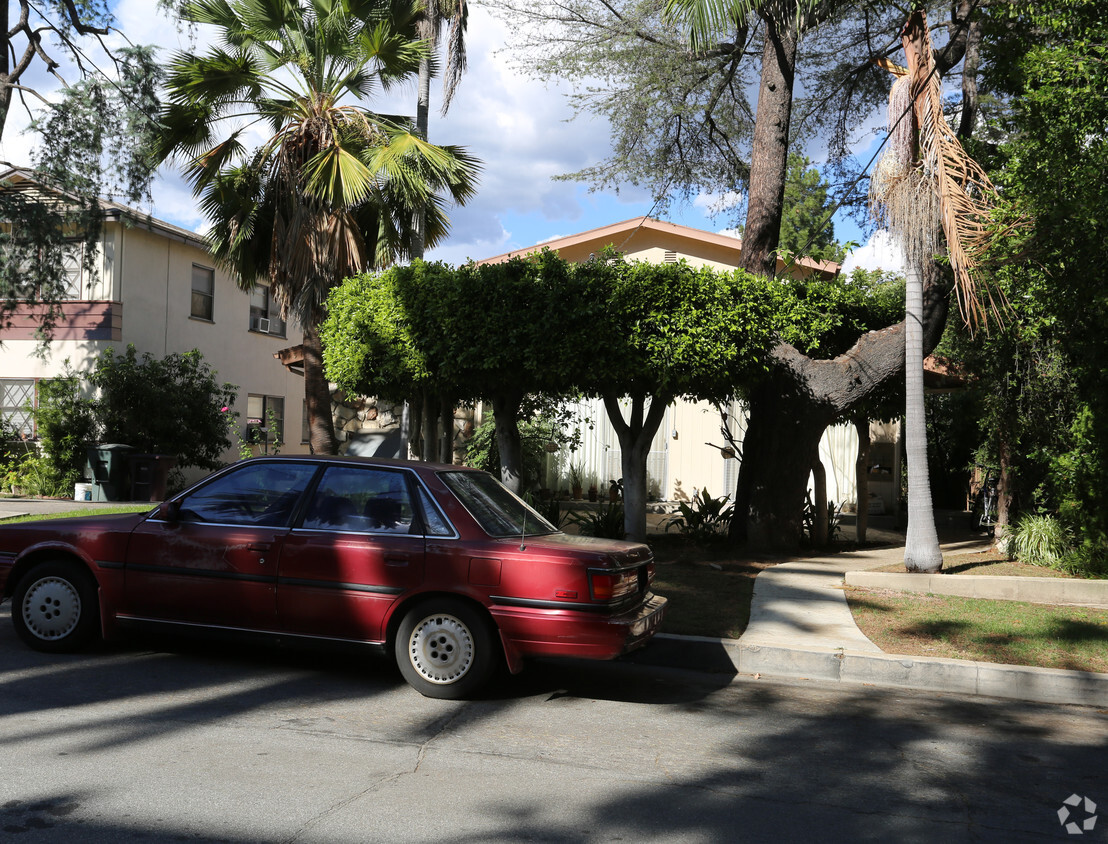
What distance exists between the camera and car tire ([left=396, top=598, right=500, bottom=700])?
5723mm

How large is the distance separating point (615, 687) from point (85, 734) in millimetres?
3320

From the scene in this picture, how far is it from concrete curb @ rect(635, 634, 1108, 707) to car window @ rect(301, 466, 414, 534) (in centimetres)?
237

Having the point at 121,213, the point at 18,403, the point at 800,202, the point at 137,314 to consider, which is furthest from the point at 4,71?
the point at 800,202

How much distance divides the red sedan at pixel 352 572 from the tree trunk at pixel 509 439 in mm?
4346

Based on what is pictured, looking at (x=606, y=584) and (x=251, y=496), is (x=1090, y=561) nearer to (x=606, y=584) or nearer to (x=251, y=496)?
(x=606, y=584)

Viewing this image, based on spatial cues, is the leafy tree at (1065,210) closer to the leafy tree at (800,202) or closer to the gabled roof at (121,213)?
the gabled roof at (121,213)

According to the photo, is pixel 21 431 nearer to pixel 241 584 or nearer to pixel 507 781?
pixel 241 584

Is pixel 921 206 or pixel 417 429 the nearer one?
pixel 921 206

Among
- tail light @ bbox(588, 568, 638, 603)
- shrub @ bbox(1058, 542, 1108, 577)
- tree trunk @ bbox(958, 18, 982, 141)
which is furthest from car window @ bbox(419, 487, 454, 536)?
tree trunk @ bbox(958, 18, 982, 141)

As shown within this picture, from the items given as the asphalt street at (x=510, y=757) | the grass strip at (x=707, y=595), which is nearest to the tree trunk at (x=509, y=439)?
the grass strip at (x=707, y=595)

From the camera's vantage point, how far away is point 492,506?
6.40 m

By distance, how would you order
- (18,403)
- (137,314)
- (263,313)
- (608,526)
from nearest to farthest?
(608,526) → (18,403) → (137,314) → (263,313)

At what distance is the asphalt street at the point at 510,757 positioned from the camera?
3.88 meters

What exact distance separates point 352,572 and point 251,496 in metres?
1.01
